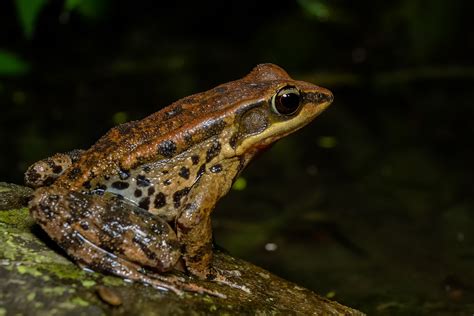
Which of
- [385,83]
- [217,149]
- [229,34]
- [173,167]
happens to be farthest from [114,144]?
[229,34]

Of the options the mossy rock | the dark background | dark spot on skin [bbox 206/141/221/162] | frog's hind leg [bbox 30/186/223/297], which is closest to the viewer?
the mossy rock

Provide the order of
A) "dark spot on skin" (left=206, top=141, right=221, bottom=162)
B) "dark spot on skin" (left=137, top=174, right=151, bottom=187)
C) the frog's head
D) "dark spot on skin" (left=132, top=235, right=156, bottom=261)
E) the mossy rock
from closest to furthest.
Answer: the mossy rock
"dark spot on skin" (left=132, top=235, right=156, bottom=261)
"dark spot on skin" (left=137, top=174, right=151, bottom=187)
"dark spot on skin" (left=206, top=141, right=221, bottom=162)
the frog's head

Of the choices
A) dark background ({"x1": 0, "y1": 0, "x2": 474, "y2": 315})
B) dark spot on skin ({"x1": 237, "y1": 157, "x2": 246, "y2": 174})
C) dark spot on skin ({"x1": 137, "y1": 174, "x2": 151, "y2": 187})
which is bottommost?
dark spot on skin ({"x1": 137, "y1": 174, "x2": 151, "y2": 187})

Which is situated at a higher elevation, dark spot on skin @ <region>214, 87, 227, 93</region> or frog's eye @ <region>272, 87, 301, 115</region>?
frog's eye @ <region>272, 87, 301, 115</region>

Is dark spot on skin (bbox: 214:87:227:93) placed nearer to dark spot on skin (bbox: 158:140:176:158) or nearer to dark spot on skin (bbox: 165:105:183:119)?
dark spot on skin (bbox: 165:105:183:119)

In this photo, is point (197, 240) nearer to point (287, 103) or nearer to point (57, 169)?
point (57, 169)

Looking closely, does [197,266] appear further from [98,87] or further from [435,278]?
[98,87]

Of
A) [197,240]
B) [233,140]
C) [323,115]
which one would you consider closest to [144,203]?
[197,240]

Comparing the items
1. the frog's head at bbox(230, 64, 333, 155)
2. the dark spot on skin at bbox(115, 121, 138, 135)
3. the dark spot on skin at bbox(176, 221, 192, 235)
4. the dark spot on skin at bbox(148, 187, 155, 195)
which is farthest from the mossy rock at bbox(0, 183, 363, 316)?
the frog's head at bbox(230, 64, 333, 155)
